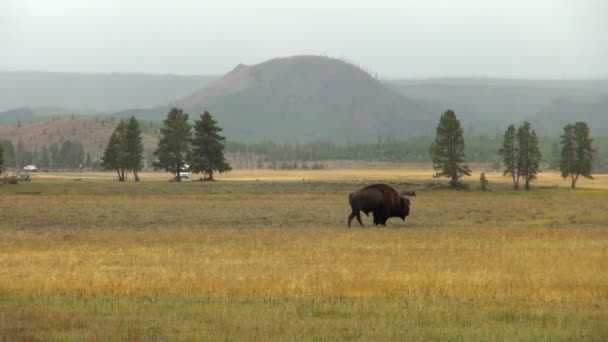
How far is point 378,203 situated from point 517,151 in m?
70.6

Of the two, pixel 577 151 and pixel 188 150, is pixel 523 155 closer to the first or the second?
pixel 577 151

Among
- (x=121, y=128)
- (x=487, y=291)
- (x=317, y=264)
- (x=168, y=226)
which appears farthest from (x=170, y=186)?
(x=487, y=291)

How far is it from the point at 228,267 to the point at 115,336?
9459mm

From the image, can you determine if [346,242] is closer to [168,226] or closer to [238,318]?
[168,226]

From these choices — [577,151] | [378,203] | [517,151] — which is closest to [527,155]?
[517,151]

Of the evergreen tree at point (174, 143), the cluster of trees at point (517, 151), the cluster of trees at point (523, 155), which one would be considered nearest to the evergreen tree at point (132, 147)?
the evergreen tree at point (174, 143)

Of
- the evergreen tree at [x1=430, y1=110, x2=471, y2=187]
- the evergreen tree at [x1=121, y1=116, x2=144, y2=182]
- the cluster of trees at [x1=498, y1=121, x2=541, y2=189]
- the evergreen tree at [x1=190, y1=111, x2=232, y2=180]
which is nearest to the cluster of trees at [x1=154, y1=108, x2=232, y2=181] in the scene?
the evergreen tree at [x1=190, y1=111, x2=232, y2=180]

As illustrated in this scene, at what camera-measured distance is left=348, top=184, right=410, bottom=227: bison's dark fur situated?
39.9 meters

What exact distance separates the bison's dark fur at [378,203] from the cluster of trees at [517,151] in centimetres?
5243

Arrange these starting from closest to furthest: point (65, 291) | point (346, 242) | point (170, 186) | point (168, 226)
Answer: point (65, 291)
point (346, 242)
point (168, 226)
point (170, 186)

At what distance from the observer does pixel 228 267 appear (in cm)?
2308

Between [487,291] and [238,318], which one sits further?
[487,291]

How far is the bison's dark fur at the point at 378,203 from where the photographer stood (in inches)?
1571

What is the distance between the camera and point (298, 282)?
19.8 meters
